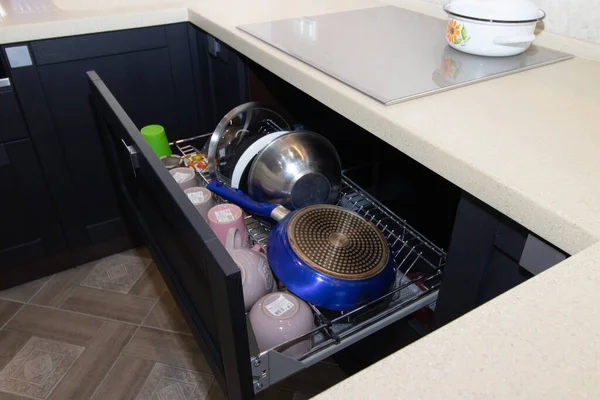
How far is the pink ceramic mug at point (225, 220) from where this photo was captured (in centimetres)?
88

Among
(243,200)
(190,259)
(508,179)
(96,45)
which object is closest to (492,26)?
(508,179)

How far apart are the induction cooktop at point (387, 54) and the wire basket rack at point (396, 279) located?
31 cm

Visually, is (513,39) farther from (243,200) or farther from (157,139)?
(157,139)

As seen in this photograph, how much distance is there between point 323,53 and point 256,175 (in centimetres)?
27

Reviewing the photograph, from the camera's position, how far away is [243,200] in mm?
958

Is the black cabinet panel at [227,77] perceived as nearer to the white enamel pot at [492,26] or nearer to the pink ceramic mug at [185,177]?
the pink ceramic mug at [185,177]

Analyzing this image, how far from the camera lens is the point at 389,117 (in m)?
0.70

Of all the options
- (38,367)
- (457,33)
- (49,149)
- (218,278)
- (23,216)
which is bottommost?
(38,367)

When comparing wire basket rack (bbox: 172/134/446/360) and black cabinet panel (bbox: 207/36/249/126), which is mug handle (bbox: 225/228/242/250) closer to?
wire basket rack (bbox: 172/134/446/360)

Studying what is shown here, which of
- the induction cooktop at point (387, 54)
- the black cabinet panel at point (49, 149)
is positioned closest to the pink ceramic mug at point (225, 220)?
the induction cooktop at point (387, 54)

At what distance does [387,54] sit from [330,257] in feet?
1.34

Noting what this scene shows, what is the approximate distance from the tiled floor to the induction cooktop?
81 cm

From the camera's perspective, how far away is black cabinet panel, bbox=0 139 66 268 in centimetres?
132

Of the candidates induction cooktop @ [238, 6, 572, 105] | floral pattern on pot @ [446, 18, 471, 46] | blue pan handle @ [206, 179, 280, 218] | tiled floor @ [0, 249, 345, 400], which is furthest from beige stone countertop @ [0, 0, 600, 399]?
tiled floor @ [0, 249, 345, 400]
